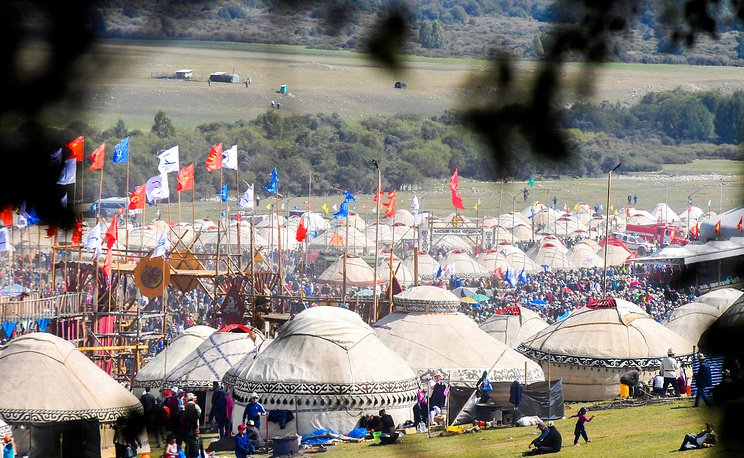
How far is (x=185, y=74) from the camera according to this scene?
14.2 ft

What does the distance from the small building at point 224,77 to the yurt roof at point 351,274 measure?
134 feet

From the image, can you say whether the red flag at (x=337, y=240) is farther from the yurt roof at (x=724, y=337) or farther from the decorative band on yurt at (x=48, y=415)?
the yurt roof at (x=724, y=337)

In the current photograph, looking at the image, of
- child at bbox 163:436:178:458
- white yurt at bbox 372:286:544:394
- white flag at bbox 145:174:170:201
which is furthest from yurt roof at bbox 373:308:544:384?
white flag at bbox 145:174:170:201

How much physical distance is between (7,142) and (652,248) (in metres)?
62.1

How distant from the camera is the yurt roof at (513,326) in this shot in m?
27.7

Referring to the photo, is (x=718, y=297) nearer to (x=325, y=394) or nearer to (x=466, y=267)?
(x=325, y=394)

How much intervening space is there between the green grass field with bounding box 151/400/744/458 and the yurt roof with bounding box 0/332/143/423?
2.06m

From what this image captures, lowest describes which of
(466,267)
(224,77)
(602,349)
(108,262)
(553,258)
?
(466,267)

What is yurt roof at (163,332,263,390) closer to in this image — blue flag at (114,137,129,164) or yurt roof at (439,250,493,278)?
blue flag at (114,137,129,164)

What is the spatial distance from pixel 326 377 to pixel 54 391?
15.0 ft

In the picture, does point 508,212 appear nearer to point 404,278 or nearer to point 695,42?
point 404,278

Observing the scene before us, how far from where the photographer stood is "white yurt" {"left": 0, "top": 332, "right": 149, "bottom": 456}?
1444cm

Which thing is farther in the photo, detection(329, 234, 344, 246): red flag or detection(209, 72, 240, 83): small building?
detection(329, 234, 344, 246): red flag

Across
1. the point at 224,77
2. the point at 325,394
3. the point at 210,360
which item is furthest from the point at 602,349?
the point at 224,77
